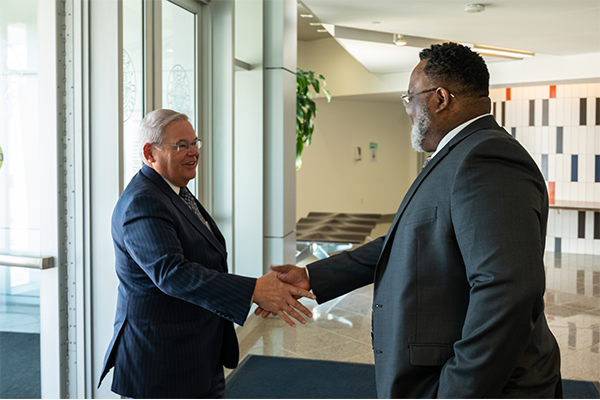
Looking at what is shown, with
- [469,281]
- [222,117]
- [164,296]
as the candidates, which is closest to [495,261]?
[469,281]

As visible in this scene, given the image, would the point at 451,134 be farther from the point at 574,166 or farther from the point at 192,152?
the point at 574,166

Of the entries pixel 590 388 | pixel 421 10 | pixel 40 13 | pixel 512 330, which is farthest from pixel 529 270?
pixel 421 10

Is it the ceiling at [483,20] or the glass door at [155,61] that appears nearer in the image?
the glass door at [155,61]

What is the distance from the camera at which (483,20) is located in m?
5.68

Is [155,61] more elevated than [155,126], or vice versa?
[155,61]

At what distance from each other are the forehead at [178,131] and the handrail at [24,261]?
105cm

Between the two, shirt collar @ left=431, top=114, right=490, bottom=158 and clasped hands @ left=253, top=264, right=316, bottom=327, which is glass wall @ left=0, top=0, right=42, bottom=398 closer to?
clasped hands @ left=253, top=264, right=316, bottom=327

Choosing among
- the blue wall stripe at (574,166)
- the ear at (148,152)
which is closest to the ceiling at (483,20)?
the blue wall stripe at (574,166)

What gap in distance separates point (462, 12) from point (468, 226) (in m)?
4.65

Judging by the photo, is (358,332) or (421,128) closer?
(421,128)

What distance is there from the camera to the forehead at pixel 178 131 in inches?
80.9

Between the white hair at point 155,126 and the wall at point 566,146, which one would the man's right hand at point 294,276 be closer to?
the white hair at point 155,126

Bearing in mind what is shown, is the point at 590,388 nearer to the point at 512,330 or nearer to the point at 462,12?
the point at 512,330

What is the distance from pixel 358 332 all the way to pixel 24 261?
3063 mm
